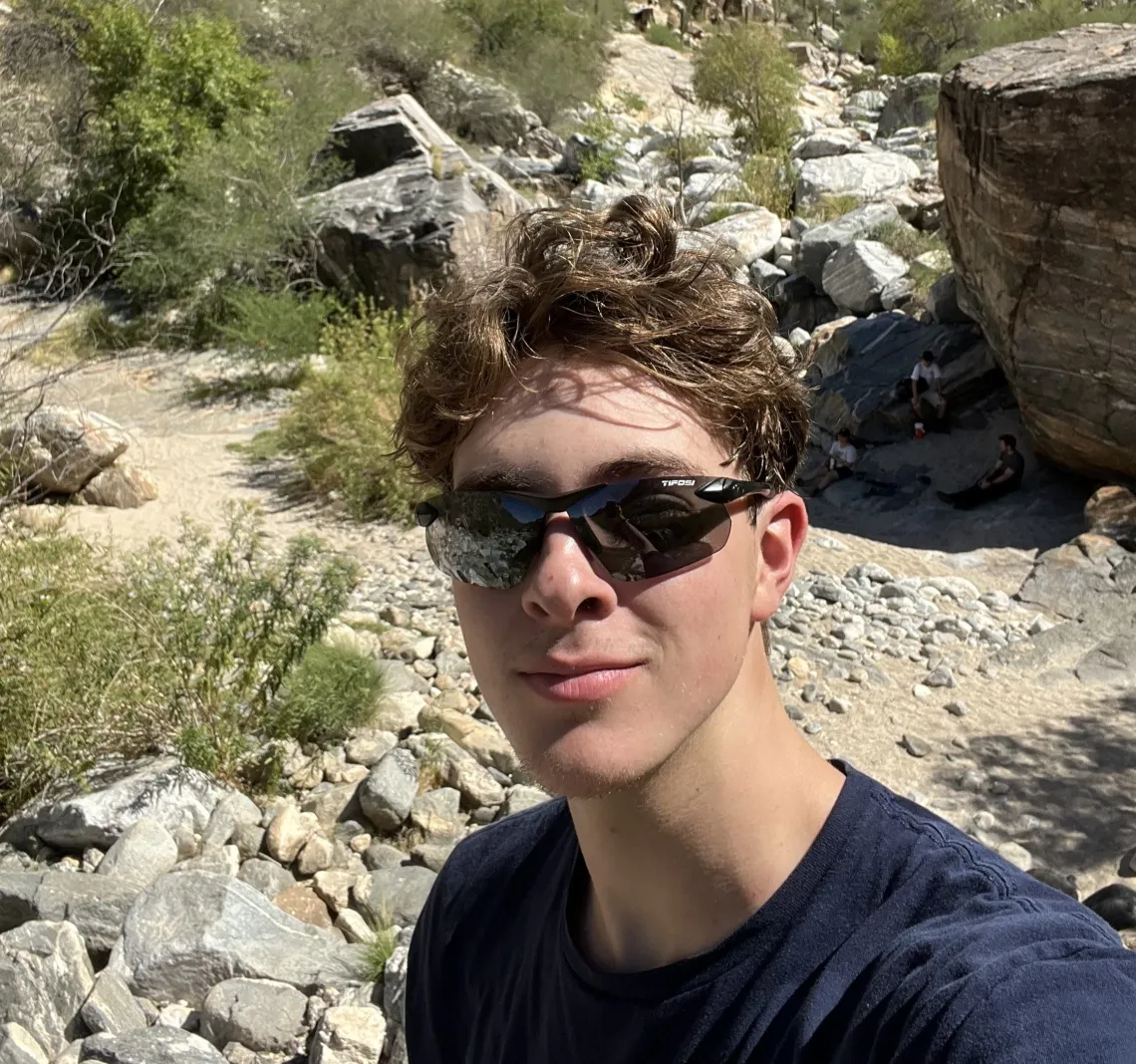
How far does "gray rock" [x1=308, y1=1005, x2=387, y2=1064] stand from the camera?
312 cm

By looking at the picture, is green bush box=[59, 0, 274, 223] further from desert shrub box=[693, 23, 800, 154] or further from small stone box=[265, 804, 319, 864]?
small stone box=[265, 804, 319, 864]

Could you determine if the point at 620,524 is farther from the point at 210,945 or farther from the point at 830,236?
the point at 830,236

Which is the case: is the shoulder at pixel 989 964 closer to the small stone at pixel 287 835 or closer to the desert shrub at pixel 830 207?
the small stone at pixel 287 835

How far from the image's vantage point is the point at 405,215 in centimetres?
1424

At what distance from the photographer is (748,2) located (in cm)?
3850

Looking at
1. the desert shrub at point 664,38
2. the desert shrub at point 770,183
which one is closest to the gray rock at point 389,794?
the desert shrub at point 770,183

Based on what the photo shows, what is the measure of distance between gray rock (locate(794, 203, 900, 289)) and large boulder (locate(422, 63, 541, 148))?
351 inches

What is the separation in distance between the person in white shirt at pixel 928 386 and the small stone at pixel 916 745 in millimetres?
5875

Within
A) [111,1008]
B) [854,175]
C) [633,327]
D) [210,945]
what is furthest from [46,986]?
[854,175]

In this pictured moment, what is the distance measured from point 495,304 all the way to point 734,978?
30.4 inches

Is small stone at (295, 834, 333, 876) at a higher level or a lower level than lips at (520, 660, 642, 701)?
lower

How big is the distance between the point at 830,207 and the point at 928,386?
627 centimetres

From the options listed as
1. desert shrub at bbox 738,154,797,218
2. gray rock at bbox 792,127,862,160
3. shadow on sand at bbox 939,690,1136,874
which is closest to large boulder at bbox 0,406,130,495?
shadow on sand at bbox 939,690,1136,874

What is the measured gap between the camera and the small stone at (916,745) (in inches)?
241
